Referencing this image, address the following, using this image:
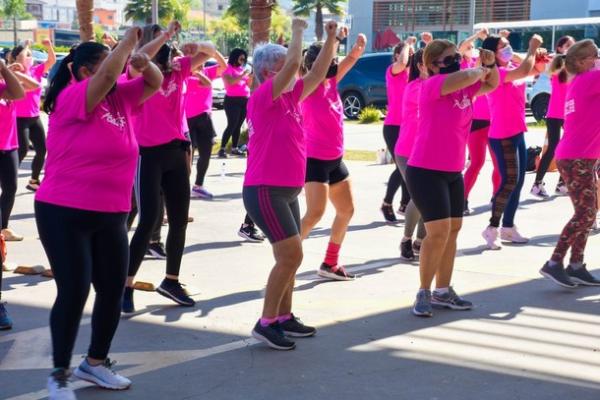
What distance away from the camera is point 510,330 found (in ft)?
20.2

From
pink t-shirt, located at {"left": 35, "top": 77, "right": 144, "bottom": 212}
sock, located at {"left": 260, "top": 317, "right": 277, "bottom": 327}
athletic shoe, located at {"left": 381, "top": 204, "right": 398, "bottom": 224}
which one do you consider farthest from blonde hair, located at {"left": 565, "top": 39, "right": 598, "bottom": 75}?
pink t-shirt, located at {"left": 35, "top": 77, "right": 144, "bottom": 212}

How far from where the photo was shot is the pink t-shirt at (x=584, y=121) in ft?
23.4

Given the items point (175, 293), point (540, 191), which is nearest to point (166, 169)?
point (175, 293)

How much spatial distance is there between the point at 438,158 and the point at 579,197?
145 centimetres

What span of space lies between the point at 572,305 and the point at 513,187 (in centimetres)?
234

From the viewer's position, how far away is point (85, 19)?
18.7 m

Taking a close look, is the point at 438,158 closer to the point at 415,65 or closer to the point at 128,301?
the point at 128,301

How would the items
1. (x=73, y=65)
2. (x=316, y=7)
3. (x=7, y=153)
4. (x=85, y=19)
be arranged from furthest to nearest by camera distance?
1. (x=316, y=7)
2. (x=85, y=19)
3. (x=7, y=153)
4. (x=73, y=65)

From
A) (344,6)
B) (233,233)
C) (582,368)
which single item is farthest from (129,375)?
(344,6)

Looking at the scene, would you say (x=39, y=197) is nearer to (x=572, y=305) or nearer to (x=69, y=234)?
(x=69, y=234)

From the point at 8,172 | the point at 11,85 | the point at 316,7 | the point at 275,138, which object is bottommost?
the point at 8,172

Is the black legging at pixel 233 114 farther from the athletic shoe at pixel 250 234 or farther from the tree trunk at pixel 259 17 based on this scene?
the athletic shoe at pixel 250 234

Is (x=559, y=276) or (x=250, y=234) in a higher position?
(x=559, y=276)

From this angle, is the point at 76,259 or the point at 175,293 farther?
the point at 175,293
